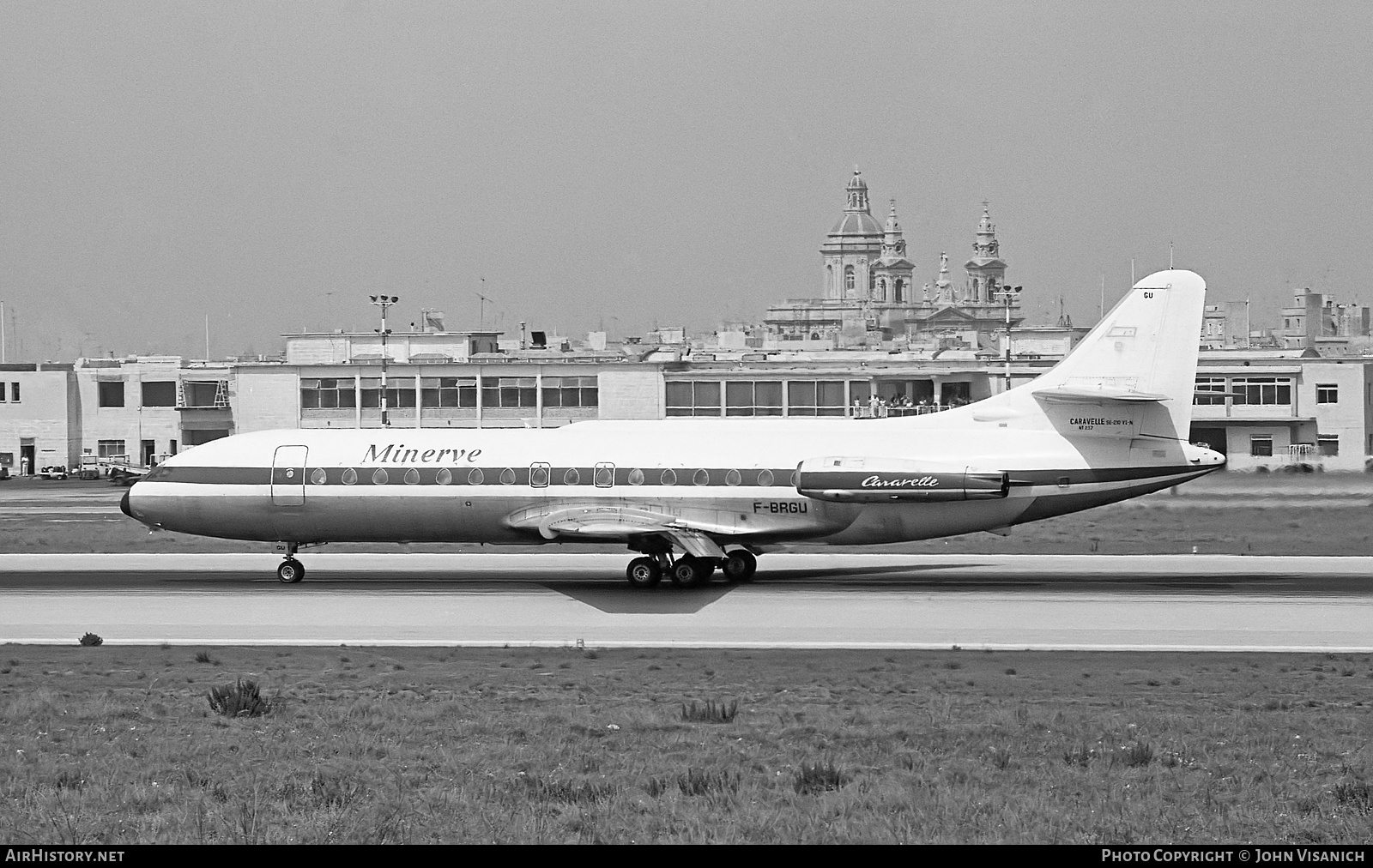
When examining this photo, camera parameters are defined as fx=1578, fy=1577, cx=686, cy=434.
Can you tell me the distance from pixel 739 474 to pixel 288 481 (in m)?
10.6

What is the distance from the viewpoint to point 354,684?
75.9 ft

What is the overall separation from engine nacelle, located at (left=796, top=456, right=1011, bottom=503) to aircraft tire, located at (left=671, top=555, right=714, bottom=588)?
2.80m

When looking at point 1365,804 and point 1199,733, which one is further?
point 1199,733

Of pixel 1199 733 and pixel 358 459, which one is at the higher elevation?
pixel 358 459

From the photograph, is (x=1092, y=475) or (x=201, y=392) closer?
(x=1092, y=475)

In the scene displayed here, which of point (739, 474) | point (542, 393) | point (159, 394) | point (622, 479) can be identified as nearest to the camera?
point (739, 474)

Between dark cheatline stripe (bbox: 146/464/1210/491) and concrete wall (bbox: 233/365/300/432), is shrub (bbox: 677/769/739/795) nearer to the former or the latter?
dark cheatline stripe (bbox: 146/464/1210/491)

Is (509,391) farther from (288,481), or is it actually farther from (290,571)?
(290,571)

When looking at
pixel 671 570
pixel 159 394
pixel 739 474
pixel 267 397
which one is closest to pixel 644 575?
pixel 671 570

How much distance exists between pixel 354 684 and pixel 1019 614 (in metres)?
13.6

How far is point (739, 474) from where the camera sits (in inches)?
1400
